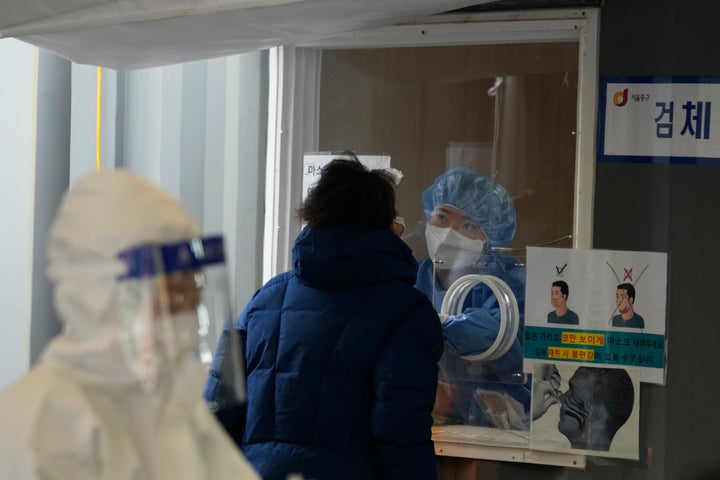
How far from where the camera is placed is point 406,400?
8.41 ft

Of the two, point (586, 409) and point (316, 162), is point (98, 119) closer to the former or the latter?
point (316, 162)

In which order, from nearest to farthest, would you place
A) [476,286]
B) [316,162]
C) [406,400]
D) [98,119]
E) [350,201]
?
[406,400]
[350,201]
[476,286]
[316,162]
[98,119]

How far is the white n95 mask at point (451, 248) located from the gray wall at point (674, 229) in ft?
1.30

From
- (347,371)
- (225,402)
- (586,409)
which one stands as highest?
(347,371)

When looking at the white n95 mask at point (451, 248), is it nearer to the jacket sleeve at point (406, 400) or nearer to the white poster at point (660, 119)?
the white poster at point (660, 119)

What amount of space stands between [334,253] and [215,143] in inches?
64.8

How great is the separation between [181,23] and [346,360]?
1.08 m

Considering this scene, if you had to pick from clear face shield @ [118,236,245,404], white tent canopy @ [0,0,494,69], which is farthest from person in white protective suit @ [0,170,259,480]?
white tent canopy @ [0,0,494,69]

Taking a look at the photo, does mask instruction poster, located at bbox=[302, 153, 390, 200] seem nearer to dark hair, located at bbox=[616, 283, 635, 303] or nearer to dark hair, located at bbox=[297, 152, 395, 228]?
dark hair, located at bbox=[297, 152, 395, 228]

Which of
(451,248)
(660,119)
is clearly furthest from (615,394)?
(660,119)

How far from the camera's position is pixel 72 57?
131 inches

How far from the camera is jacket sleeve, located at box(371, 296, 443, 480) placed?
101 inches

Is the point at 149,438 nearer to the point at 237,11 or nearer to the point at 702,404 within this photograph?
the point at 237,11

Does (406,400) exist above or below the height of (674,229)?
below
